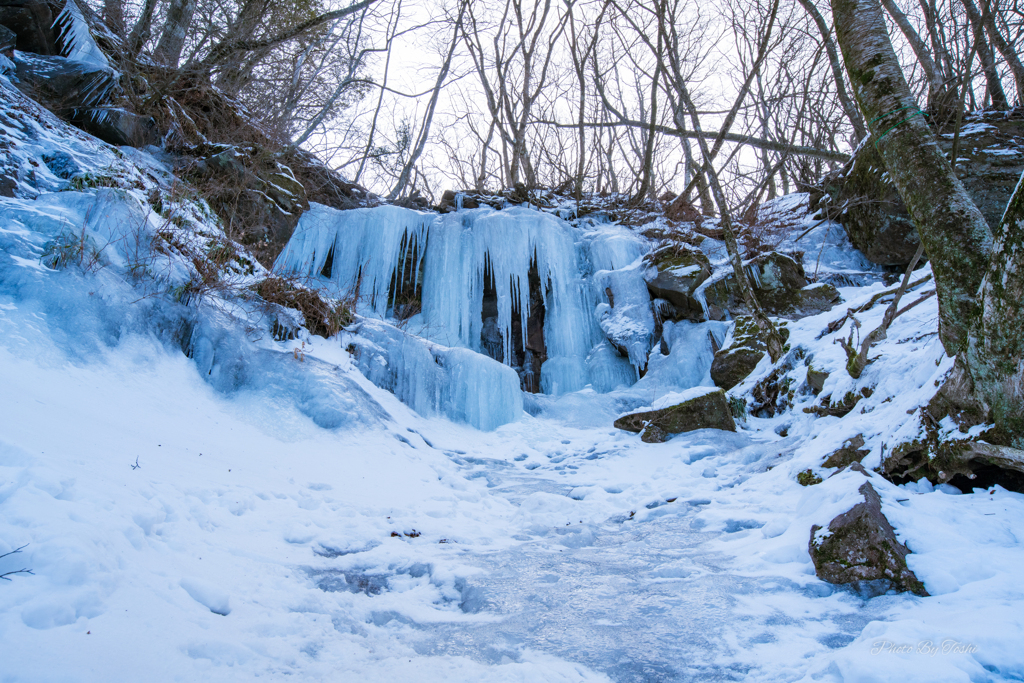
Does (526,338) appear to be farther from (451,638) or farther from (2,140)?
(451,638)

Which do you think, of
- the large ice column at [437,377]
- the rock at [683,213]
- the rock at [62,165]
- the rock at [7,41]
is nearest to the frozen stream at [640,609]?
the large ice column at [437,377]

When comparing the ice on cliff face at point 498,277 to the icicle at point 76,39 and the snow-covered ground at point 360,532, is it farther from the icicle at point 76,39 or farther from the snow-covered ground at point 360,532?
the snow-covered ground at point 360,532

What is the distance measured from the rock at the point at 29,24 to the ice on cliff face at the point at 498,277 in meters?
3.70

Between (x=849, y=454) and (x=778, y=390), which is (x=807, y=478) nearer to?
(x=849, y=454)

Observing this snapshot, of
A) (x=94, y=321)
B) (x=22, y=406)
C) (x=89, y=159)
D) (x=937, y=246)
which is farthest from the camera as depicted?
(x=89, y=159)

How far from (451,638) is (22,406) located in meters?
2.12

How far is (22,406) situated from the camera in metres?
2.20

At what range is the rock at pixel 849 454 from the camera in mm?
3197

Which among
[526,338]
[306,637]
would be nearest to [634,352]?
[526,338]

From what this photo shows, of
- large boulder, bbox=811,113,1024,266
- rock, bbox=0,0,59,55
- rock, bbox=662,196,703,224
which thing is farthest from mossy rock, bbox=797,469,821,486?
rock, bbox=0,0,59,55

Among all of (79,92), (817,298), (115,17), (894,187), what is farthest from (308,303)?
(894,187)

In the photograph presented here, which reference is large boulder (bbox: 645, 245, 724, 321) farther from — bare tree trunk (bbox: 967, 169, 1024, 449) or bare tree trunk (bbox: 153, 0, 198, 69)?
bare tree trunk (bbox: 153, 0, 198, 69)

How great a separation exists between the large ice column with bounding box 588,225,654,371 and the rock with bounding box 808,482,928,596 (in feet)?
20.4

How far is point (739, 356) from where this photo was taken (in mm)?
6926
